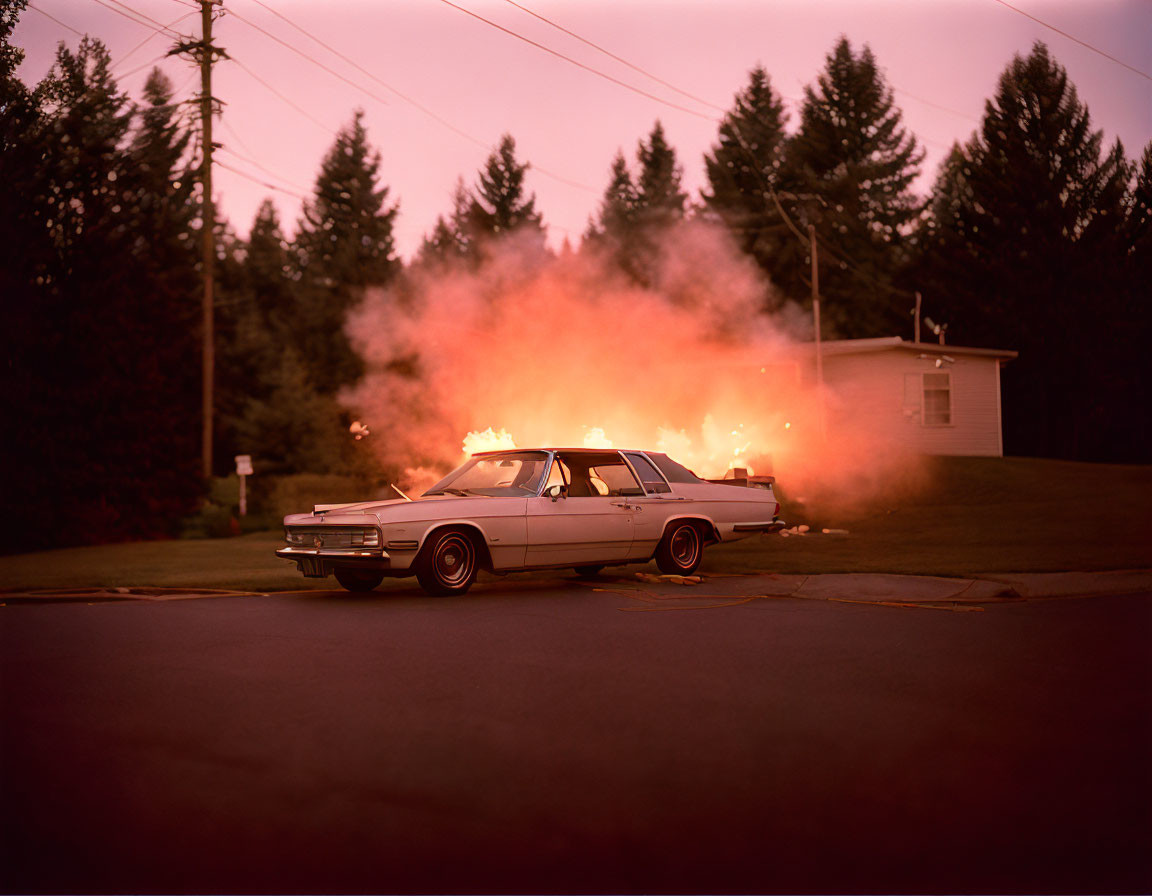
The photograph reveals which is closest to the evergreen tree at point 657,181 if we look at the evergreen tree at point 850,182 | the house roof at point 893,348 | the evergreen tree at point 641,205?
the evergreen tree at point 641,205

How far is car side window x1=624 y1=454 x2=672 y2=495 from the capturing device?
38.7ft

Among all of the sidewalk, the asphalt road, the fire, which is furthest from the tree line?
the asphalt road

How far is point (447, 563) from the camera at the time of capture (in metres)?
10.2

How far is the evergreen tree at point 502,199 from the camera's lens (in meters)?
55.0

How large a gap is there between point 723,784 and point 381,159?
2370 inches

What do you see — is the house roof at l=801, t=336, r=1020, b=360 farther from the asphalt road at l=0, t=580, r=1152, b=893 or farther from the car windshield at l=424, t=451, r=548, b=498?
the asphalt road at l=0, t=580, r=1152, b=893

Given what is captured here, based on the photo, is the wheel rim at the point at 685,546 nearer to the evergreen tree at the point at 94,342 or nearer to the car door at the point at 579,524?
the car door at the point at 579,524

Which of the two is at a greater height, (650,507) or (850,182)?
(850,182)

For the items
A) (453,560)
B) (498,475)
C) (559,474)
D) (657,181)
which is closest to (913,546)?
(559,474)

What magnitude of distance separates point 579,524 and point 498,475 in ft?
3.92

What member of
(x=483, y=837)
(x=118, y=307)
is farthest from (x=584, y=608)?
(x=118, y=307)

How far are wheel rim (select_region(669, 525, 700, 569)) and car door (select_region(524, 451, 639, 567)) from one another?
0.74 m

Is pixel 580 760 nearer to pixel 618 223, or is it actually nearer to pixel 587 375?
pixel 587 375

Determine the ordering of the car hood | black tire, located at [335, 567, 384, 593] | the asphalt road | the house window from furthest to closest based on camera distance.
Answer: the house window < black tire, located at [335, 567, 384, 593] < the car hood < the asphalt road
